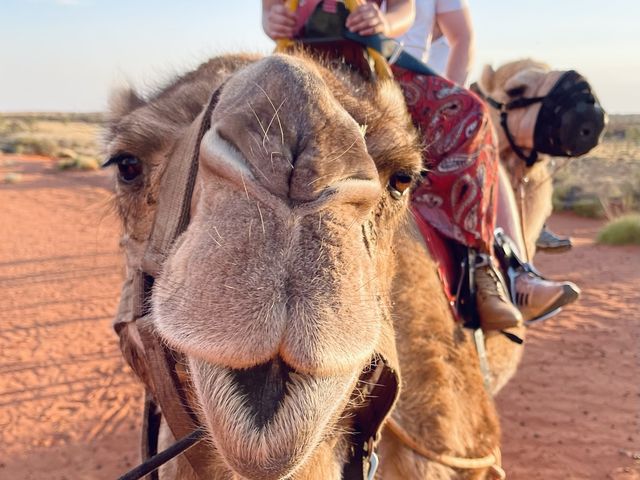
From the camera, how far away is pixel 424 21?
4.11m

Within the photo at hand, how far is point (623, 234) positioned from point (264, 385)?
16828mm

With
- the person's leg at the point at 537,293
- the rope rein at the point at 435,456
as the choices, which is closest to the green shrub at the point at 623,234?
the person's leg at the point at 537,293

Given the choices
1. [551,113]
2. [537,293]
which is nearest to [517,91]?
[551,113]

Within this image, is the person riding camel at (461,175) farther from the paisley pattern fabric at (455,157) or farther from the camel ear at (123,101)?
the camel ear at (123,101)

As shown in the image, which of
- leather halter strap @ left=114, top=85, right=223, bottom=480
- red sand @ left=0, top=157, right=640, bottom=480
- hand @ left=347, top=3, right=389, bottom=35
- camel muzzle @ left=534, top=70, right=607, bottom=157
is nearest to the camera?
leather halter strap @ left=114, top=85, right=223, bottom=480

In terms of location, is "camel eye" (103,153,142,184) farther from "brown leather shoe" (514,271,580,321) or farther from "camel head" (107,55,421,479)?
"brown leather shoe" (514,271,580,321)

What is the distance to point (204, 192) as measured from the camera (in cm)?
133

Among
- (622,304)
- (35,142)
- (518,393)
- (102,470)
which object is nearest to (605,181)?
(622,304)

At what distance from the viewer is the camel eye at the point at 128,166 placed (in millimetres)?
1884

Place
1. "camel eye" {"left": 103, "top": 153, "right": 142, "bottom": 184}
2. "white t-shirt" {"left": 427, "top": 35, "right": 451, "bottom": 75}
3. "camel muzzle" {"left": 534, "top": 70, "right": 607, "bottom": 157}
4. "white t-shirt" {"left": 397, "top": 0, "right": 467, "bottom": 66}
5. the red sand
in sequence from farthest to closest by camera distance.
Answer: the red sand, "camel muzzle" {"left": 534, "top": 70, "right": 607, "bottom": 157}, "white t-shirt" {"left": 427, "top": 35, "right": 451, "bottom": 75}, "white t-shirt" {"left": 397, "top": 0, "right": 467, "bottom": 66}, "camel eye" {"left": 103, "top": 153, "right": 142, "bottom": 184}

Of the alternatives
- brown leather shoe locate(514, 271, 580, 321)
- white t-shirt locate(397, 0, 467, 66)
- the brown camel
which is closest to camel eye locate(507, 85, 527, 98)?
white t-shirt locate(397, 0, 467, 66)

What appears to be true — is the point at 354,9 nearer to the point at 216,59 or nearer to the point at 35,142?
the point at 216,59

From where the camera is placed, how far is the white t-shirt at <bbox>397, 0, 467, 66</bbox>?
160 inches

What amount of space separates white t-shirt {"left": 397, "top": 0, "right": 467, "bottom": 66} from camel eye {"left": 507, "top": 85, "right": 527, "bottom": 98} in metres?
1.89
